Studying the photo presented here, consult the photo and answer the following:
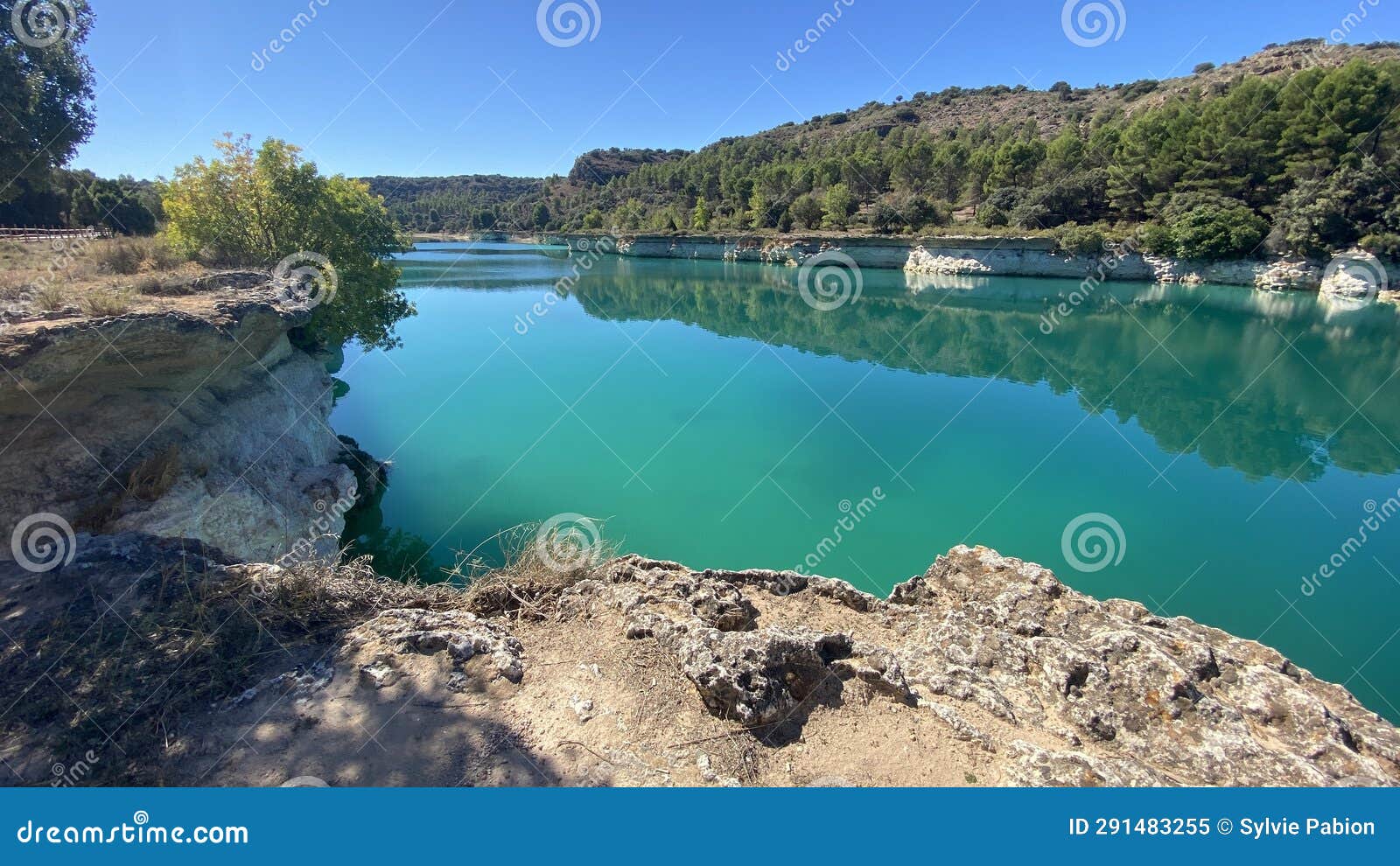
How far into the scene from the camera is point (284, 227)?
14625mm

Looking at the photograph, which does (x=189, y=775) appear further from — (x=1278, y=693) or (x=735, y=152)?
(x=735, y=152)

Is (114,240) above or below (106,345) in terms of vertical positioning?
below

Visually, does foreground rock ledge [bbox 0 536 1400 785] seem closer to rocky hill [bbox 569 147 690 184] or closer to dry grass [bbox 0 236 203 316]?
dry grass [bbox 0 236 203 316]

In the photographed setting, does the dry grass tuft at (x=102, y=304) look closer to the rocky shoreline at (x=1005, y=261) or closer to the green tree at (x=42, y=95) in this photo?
the green tree at (x=42, y=95)

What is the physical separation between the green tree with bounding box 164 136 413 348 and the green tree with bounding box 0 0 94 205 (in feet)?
5.98

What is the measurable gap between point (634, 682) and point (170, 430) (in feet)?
29.4

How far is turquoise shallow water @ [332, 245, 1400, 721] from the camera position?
10.1m

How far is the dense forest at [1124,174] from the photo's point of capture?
40.0 metres

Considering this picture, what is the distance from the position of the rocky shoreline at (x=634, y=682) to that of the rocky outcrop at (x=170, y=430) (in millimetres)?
920

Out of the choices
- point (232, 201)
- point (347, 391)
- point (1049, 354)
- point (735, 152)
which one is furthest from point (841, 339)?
point (735, 152)

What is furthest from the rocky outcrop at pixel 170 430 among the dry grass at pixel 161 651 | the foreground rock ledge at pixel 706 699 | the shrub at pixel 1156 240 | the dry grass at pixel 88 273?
the shrub at pixel 1156 240

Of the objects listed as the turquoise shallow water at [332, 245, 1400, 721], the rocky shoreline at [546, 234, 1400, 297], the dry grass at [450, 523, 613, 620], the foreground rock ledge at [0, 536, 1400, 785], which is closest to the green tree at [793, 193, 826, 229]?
the rocky shoreline at [546, 234, 1400, 297]

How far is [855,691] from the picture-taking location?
4.23 m

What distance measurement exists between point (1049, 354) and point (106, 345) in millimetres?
30034
